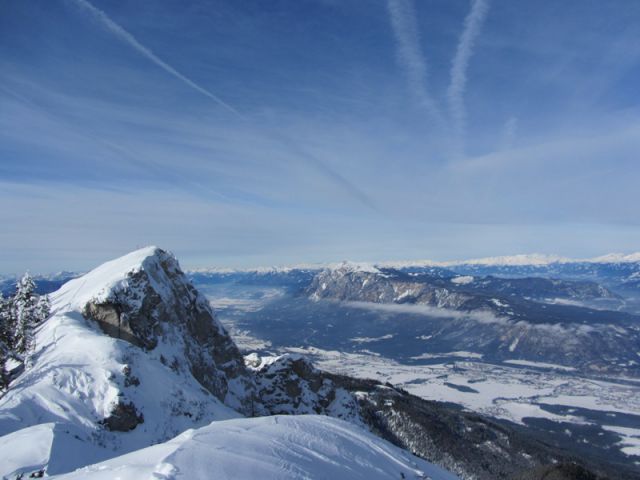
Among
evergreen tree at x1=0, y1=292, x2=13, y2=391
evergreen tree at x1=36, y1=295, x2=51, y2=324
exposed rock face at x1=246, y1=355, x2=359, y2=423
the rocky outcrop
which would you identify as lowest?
exposed rock face at x1=246, y1=355, x2=359, y2=423

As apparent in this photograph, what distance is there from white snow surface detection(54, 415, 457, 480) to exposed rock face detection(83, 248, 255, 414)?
39.3m

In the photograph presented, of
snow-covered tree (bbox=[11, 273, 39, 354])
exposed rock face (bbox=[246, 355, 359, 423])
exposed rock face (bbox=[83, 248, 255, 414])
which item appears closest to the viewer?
snow-covered tree (bbox=[11, 273, 39, 354])

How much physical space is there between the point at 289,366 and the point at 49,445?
75.2 m

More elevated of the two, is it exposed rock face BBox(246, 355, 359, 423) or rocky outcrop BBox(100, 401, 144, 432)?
rocky outcrop BBox(100, 401, 144, 432)

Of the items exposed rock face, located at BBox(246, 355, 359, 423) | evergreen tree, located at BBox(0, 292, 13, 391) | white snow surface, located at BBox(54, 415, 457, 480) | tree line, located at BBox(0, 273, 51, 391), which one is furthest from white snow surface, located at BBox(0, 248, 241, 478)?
exposed rock face, located at BBox(246, 355, 359, 423)

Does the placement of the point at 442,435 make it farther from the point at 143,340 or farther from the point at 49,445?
the point at 49,445

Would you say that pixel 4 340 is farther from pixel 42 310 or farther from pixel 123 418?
pixel 123 418

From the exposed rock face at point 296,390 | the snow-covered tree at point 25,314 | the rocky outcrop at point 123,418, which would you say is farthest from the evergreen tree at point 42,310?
the exposed rock face at point 296,390

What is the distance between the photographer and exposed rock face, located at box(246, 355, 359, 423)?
8975 cm

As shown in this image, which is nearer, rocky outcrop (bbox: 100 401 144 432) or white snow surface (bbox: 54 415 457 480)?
white snow surface (bbox: 54 415 457 480)

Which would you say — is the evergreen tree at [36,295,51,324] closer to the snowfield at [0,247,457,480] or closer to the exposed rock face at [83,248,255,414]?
the snowfield at [0,247,457,480]

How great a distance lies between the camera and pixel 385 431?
12775cm

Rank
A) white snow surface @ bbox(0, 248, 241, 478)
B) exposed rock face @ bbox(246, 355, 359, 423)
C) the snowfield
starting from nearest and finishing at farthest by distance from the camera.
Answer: the snowfield < white snow surface @ bbox(0, 248, 241, 478) < exposed rock face @ bbox(246, 355, 359, 423)

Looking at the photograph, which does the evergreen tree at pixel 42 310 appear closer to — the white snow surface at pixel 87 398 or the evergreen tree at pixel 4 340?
the evergreen tree at pixel 4 340
